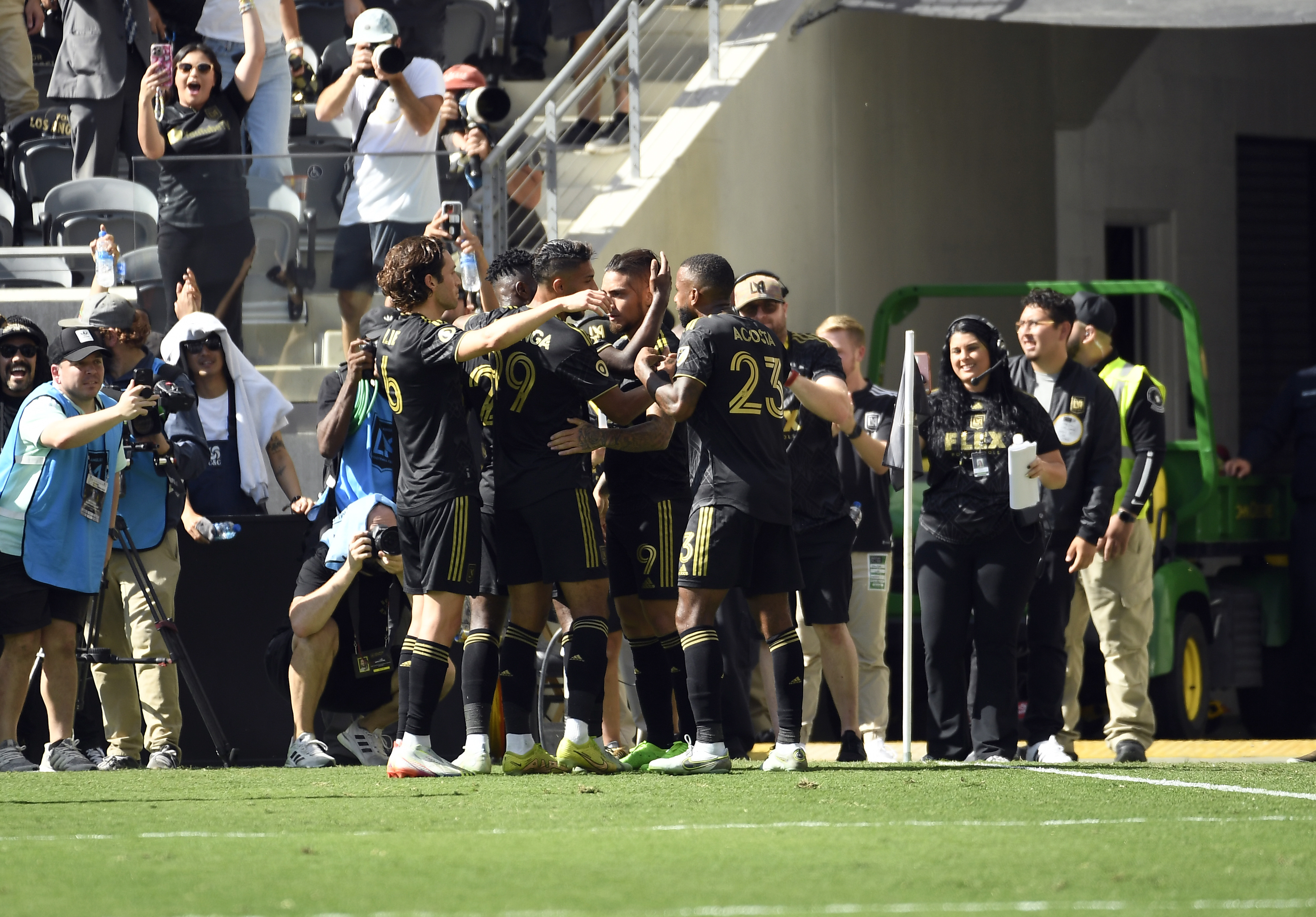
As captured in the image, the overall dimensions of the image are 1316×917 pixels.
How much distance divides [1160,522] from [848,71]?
442cm

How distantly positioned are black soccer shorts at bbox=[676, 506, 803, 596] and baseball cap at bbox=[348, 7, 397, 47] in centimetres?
479

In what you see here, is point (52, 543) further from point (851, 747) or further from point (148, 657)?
point (851, 747)

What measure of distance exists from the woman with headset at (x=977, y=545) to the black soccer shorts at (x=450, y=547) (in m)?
2.04

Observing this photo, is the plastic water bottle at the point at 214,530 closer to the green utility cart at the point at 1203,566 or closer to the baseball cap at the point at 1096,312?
the green utility cart at the point at 1203,566

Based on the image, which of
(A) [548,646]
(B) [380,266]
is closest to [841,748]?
(A) [548,646]

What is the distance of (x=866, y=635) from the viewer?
9.80 meters

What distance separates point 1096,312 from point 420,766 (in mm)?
4138

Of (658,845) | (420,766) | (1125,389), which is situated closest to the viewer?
(658,845)

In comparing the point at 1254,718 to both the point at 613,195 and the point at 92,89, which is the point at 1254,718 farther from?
the point at 92,89

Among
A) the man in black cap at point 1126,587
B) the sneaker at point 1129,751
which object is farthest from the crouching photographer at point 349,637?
the sneaker at point 1129,751

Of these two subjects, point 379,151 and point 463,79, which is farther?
point 463,79

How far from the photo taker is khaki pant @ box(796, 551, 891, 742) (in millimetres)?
9672

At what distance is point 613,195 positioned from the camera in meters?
12.1

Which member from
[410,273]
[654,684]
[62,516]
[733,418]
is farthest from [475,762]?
[62,516]
